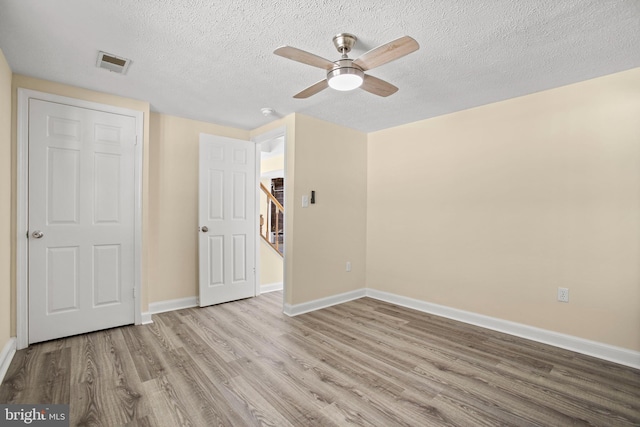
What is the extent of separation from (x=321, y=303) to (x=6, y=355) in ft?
9.01

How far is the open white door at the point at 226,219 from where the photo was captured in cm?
365

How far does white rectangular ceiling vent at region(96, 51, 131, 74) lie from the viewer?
2.19 meters

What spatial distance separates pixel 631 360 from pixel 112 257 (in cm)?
451

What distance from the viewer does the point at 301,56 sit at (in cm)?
175

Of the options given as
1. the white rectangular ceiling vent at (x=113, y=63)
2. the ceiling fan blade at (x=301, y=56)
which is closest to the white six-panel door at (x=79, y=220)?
the white rectangular ceiling vent at (x=113, y=63)

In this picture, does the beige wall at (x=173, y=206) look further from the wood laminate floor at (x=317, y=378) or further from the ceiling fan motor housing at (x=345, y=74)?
the ceiling fan motor housing at (x=345, y=74)

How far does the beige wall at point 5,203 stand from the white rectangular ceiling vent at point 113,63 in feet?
2.10

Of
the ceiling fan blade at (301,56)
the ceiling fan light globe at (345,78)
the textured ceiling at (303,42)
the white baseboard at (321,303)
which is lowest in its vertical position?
the white baseboard at (321,303)

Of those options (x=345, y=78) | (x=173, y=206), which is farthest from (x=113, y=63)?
(x=345, y=78)

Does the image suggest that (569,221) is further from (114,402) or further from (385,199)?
(114,402)

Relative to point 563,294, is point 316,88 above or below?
above

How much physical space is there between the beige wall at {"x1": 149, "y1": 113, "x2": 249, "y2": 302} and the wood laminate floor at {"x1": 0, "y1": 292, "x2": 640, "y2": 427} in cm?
66

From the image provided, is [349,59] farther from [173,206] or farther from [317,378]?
[173,206]

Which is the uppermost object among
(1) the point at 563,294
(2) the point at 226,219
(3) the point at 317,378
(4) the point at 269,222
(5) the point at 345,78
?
(5) the point at 345,78
